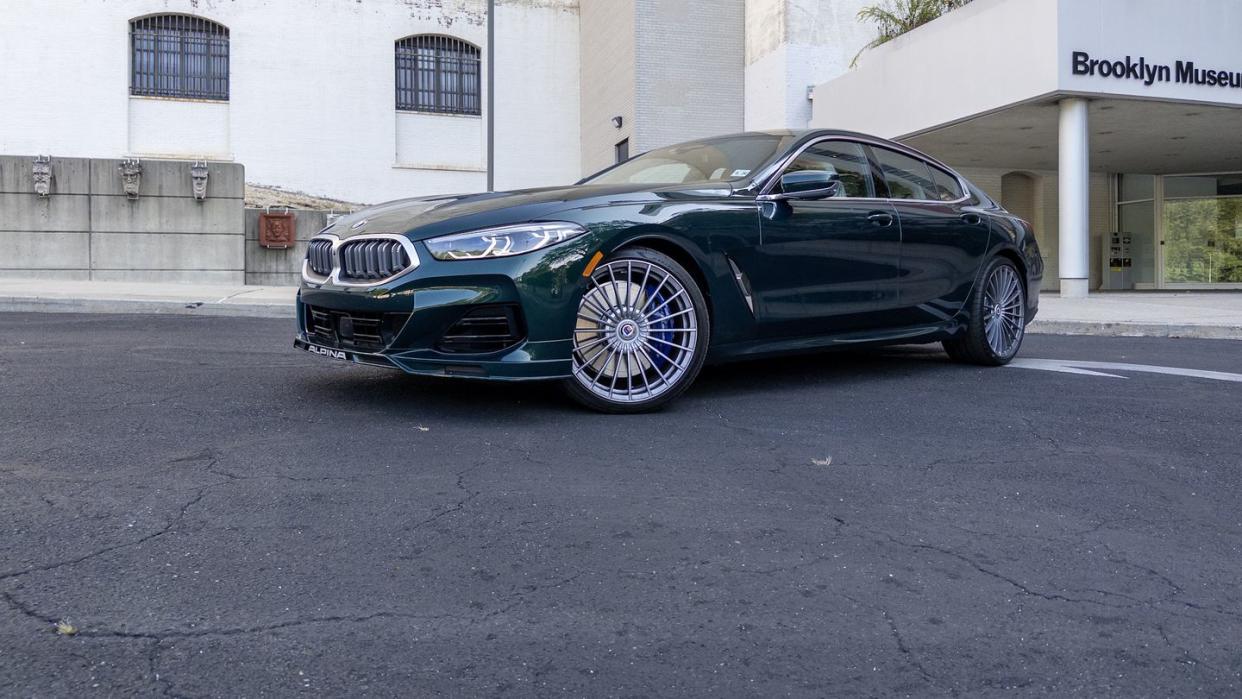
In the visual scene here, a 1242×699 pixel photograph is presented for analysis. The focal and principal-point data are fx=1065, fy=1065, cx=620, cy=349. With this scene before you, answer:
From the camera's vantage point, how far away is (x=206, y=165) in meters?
16.4

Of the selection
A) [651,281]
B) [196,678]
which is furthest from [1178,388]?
[196,678]

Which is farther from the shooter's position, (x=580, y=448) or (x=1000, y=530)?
(x=580, y=448)

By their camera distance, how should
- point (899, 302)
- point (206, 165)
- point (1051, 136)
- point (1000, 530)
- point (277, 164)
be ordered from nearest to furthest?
point (1000, 530), point (899, 302), point (206, 165), point (1051, 136), point (277, 164)

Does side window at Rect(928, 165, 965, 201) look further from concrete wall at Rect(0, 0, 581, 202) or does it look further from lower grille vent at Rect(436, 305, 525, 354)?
concrete wall at Rect(0, 0, 581, 202)

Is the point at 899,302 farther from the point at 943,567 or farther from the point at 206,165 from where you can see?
the point at 206,165

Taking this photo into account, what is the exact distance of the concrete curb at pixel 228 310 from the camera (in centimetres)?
1118

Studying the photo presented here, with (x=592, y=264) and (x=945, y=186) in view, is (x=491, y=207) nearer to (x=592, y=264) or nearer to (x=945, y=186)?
(x=592, y=264)

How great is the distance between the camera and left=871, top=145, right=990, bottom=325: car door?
629 cm

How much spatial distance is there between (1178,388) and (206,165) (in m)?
14.3

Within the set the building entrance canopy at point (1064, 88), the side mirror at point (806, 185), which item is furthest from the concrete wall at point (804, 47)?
the side mirror at point (806, 185)

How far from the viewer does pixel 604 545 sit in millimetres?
3086

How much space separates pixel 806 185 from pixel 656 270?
1003mm

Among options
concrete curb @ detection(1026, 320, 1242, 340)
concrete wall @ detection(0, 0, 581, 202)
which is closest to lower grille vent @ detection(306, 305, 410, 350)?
concrete curb @ detection(1026, 320, 1242, 340)

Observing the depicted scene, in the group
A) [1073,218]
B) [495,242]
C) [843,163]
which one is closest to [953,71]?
[1073,218]
